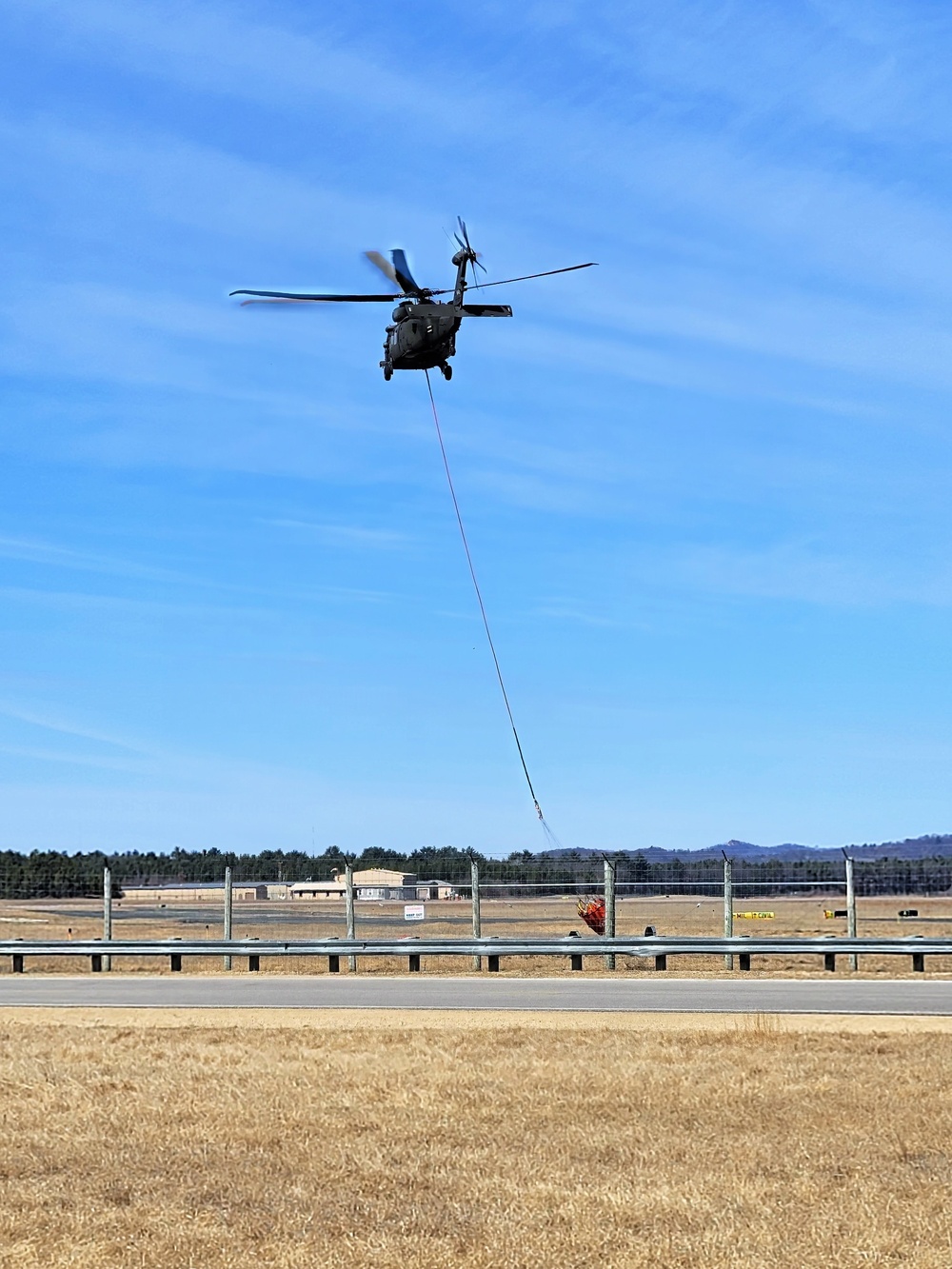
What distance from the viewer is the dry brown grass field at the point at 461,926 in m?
27.8

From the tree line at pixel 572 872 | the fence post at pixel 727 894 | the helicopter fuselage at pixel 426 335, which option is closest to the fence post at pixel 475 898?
the tree line at pixel 572 872

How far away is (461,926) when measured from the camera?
61844mm

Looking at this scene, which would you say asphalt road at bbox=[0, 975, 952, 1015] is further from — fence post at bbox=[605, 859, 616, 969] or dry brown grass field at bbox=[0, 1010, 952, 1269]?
dry brown grass field at bbox=[0, 1010, 952, 1269]

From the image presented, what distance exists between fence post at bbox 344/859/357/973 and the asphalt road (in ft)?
5.12

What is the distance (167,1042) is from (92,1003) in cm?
639

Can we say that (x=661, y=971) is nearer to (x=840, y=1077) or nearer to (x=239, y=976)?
(x=239, y=976)

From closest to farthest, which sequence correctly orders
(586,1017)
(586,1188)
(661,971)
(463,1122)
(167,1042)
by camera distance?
1. (586,1188)
2. (463,1122)
3. (167,1042)
4. (586,1017)
5. (661,971)

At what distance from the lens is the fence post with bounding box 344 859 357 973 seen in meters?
27.4

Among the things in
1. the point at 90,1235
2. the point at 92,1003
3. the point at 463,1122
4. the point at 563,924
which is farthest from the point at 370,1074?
the point at 563,924

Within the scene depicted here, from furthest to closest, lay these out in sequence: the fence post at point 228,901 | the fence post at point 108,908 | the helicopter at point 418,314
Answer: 1. the fence post at point 228,901
2. the fence post at point 108,908
3. the helicopter at point 418,314

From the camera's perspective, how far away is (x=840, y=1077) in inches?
511

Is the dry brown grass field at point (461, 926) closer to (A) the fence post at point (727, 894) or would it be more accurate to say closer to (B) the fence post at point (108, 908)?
(B) the fence post at point (108, 908)

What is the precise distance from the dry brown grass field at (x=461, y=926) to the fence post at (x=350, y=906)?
0.48 meters

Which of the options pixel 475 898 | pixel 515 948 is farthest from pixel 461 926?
pixel 515 948
